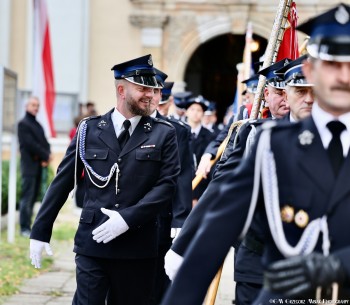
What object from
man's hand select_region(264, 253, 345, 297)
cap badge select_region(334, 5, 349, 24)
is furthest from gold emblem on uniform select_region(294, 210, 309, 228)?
cap badge select_region(334, 5, 349, 24)

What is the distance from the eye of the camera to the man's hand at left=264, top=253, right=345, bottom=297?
2.83 meters

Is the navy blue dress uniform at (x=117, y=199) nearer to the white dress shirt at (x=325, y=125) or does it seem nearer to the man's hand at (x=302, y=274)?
the white dress shirt at (x=325, y=125)

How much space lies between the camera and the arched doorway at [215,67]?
1020 inches

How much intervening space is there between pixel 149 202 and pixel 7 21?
1759cm

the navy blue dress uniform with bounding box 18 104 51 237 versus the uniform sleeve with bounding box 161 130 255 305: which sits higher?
the uniform sleeve with bounding box 161 130 255 305

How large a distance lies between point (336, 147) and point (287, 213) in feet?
0.85

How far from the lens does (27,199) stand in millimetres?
12281

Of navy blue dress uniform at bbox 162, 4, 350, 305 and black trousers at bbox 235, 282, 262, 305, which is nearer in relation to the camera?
navy blue dress uniform at bbox 162, 4, 350, 305

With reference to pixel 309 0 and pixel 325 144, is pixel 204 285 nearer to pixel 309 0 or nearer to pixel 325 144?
pixel 325 144

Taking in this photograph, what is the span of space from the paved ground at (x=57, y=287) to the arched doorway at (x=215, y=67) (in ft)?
49.7

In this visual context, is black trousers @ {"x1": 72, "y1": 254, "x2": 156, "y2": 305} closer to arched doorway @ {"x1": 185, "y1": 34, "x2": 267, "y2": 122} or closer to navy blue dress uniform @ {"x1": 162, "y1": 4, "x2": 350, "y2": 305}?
navy blue dress uniform @ {"x1": 162, "y1": 4, "x2": 350, "y2": 305}

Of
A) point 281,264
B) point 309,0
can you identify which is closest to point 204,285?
point 281,264

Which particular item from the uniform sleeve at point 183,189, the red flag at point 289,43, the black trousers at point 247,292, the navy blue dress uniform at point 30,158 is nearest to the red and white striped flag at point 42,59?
the navy blue dress uniform at point 30,158

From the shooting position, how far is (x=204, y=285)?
321 cm
